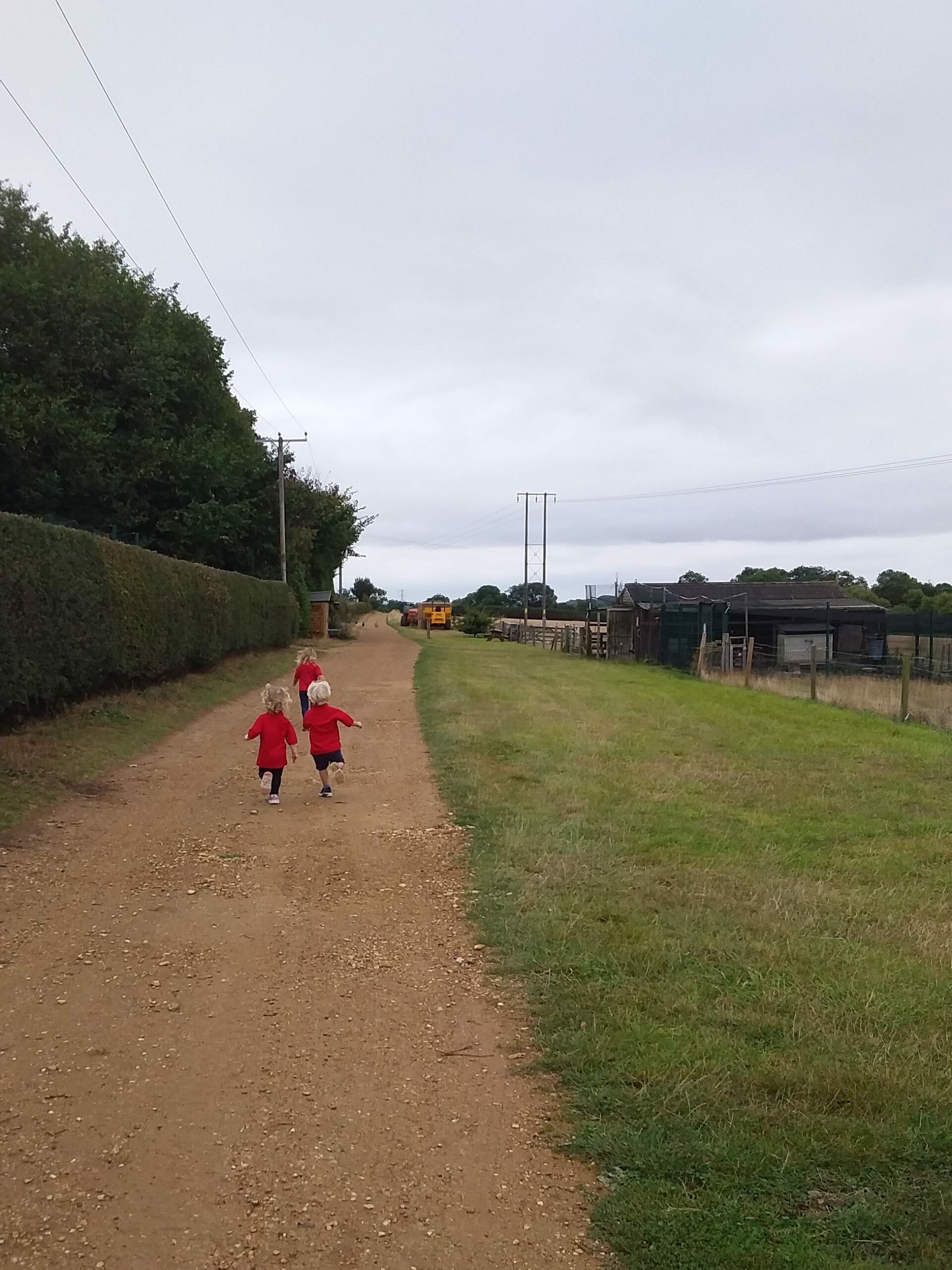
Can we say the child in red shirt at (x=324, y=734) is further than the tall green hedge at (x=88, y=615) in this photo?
No

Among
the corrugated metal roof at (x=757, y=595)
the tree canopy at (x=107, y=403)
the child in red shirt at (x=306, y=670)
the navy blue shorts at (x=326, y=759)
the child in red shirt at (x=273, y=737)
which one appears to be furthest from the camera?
the corrugated metal roof at (x=757, y=595)

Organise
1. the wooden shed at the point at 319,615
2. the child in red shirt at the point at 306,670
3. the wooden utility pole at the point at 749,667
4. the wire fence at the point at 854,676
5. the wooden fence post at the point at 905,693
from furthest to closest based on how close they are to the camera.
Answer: the wooden shed at the point at 319,615
the wooden utility pole at the point at 749,667
the wire fence at the point at 854,676
the wooden fence post at the point at 905,693
the child in red shirt at the point at 306,670

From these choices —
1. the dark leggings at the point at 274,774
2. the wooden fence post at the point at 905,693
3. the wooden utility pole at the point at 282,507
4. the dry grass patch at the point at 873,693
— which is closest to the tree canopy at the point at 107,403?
the wooden utility pole at the point at 282,507

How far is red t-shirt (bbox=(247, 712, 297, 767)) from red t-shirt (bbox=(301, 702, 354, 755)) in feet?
1.13

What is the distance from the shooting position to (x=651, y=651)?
33250mm

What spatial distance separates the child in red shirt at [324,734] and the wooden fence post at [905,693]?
10.2m

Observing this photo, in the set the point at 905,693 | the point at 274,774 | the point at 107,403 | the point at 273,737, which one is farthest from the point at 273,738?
the point at 107,403

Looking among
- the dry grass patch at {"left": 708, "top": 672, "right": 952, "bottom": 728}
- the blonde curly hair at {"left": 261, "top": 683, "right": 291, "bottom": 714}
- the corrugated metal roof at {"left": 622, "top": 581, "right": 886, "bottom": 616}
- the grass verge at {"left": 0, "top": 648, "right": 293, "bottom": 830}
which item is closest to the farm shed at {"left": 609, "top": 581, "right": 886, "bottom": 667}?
the corrugated metal roof at {"left": 622, "top": 581, "right": 886, "bottom": 616}

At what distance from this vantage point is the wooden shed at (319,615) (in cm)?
4412

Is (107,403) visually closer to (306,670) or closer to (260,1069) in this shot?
(306,670)

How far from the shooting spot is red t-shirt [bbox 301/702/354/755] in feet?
29.5

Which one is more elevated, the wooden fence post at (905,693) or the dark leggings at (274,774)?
the wooden fence post at (905,693)

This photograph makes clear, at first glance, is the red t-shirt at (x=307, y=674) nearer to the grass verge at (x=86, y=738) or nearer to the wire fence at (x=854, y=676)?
Answer: the grass verge at (x=86, y=738)

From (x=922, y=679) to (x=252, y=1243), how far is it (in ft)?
63.6
